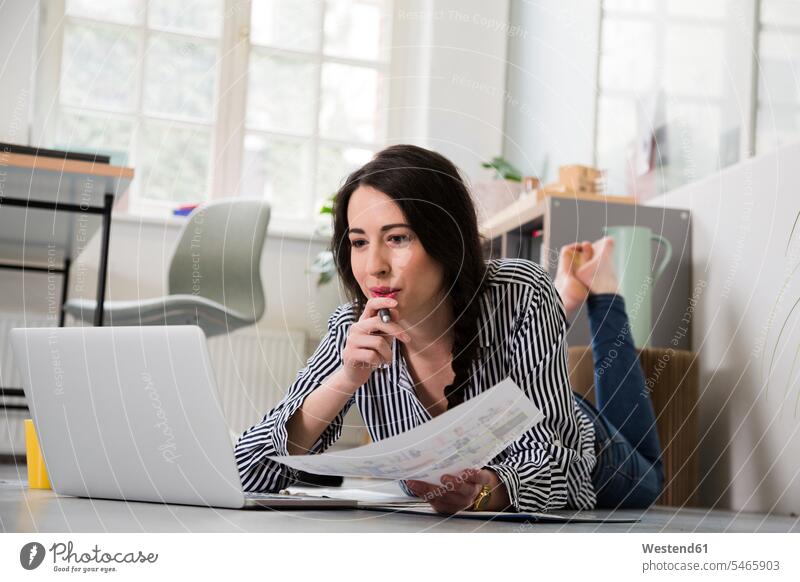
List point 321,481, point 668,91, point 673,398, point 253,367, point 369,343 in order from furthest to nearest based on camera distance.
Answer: point 253,367 < point 668,91 < point 673,398 < point 321,481 < point 369,343

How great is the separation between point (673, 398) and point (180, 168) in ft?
6.75

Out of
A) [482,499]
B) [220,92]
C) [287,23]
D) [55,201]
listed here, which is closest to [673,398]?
[482,499]

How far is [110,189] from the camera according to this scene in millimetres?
1667

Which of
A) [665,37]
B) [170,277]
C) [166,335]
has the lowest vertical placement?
[170,277]

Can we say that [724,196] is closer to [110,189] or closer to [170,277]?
[110,189]

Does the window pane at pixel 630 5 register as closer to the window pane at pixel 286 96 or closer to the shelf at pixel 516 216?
the shelf at pixel 516 216

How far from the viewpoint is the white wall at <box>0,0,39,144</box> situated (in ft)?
8.63

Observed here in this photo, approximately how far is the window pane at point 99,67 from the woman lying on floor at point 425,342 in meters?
2.08

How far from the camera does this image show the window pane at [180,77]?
2.94 m

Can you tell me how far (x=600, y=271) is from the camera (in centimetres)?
148

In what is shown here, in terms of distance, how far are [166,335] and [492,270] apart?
49 centimetres

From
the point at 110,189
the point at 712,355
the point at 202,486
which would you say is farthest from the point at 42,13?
the point at 202,486

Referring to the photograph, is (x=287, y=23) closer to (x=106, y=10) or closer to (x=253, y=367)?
(x=106, y=10)

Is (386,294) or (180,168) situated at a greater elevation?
(180,168)
